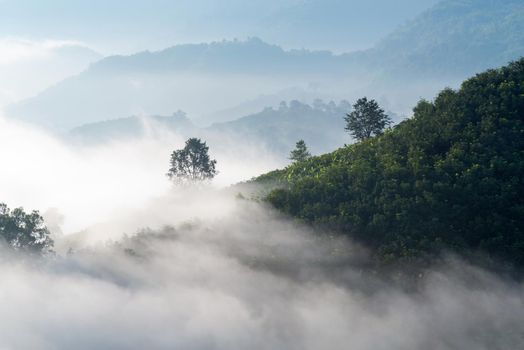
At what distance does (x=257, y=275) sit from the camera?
149ft

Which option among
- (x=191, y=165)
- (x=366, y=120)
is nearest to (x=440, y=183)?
(x=366, y=120)

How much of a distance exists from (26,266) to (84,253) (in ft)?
17.8

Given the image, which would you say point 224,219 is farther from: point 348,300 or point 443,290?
point 443,290

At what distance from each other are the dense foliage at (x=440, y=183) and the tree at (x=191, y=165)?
130 ft

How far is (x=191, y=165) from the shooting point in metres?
92.1

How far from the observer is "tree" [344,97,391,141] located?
259ft

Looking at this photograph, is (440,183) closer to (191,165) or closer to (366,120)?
(366,120)

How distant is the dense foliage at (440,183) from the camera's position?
39.6 metres

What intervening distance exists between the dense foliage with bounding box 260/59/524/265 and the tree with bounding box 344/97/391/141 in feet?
82.9

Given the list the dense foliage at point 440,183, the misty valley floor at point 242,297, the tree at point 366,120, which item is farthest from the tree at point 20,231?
the tree at point 366,120

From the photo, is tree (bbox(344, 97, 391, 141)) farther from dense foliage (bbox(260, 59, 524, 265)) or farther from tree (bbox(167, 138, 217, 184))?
dense foliage (bbox(260, 59, 524, 265))

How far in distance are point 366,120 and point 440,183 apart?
3937 cm

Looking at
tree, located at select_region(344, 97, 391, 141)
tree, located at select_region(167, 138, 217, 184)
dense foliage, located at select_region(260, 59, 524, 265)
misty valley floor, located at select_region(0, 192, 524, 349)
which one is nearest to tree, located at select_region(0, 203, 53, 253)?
misty valley floor, located at select_region(0, 192, 524, 349)

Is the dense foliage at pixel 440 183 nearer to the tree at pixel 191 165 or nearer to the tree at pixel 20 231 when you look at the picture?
the tree at pixel 20 231
